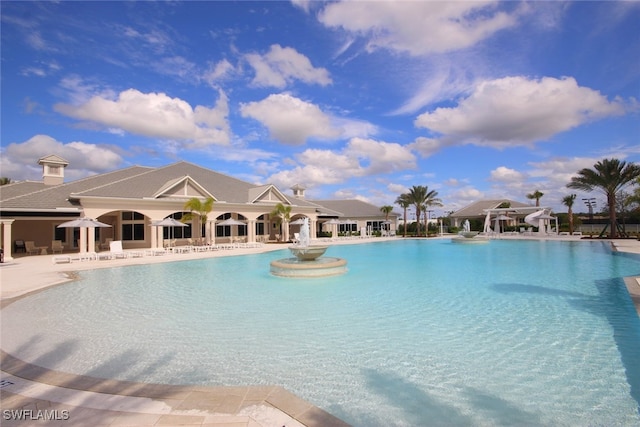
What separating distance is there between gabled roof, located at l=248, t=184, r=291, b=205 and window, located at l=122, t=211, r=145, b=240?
33.3ft

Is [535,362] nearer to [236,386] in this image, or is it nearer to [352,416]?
[352,416]

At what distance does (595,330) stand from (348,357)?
5295 mm

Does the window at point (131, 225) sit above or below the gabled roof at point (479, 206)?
below

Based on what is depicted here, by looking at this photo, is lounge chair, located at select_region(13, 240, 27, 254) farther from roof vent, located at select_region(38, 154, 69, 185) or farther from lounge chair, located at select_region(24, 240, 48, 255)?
roof vent, located at select_region(38, 154, 69, 185)

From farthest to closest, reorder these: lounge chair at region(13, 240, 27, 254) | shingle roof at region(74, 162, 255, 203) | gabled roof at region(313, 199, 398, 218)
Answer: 1. gabled roof at region(313, 199, 398, 218)
2. shingle roof at region(74, 162, 255, 203)
3. lounge chair at region(13, 240, 27, 254)

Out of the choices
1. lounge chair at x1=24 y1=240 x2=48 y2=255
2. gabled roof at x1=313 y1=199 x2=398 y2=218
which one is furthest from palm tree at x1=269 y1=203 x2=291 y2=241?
gabled roof at x1=313 y1=199 x2=398 y2=218

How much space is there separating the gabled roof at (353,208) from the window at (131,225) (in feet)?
101

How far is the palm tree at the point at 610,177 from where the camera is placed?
3259 cm

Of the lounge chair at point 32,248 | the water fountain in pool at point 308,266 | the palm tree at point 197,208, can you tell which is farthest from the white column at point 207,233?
the water fountain in pool at point 308,266

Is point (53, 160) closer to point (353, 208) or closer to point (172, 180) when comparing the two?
point (172, 180)

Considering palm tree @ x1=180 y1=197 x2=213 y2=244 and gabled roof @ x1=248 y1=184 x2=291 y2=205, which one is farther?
gabled roof @ x1=248 y1=184 x2=291 y2=205

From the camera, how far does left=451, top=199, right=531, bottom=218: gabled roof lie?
188 feet

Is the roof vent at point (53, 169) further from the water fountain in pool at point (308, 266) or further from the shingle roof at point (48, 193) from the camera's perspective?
the water fountain in pool at point (308, 266)

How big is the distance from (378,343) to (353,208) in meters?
51.2
